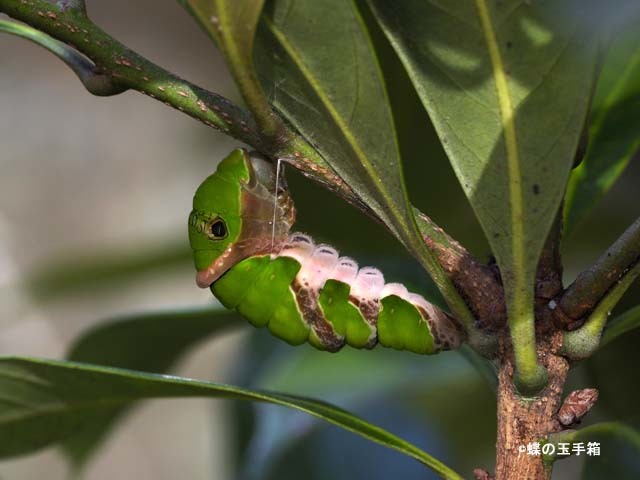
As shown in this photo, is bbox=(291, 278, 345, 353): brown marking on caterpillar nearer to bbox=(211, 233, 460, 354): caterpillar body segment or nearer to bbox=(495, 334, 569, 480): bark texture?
bbox=(211, 233, 460, 354): caterpillar body segment

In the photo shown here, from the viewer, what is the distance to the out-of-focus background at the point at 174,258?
1897 millimetres

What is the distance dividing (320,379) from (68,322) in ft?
16.1

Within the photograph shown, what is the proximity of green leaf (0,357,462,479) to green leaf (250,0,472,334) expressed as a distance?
0.76 feet

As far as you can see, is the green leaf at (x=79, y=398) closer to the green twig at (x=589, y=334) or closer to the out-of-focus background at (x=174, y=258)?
the green twig at (x=589, y=334)

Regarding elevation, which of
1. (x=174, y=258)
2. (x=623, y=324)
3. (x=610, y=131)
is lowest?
(x=623, y=324)

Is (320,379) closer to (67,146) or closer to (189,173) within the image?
(189,173)

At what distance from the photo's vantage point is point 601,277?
103cm

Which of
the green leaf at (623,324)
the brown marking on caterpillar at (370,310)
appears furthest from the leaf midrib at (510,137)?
the brown marking on caterpillar at (370,310)

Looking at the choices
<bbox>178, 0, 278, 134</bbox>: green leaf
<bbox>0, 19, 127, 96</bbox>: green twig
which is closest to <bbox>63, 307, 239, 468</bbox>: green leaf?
<bbox>0, 19, 127, 96</bbox>: green twig

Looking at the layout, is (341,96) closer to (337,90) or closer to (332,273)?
(337,90)

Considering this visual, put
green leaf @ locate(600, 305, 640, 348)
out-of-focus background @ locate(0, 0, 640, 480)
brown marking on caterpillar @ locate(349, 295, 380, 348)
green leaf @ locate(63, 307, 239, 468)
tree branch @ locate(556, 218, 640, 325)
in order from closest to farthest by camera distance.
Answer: tree branch @ locate(556, 218, 640, 325)
green leaf @ locate(600, 305, 640, 348)
brown marking on caterpillar @ locate(349, 295, 380, 348)
green leaf @ locate(63, 307, 239, 468)
out-of-focus background @ locate(0, 0, 640, 480)

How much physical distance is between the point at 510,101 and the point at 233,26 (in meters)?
0.31

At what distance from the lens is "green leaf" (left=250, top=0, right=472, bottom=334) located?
2.91 ft

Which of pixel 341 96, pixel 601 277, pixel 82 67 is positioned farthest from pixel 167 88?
pixel 601 277
